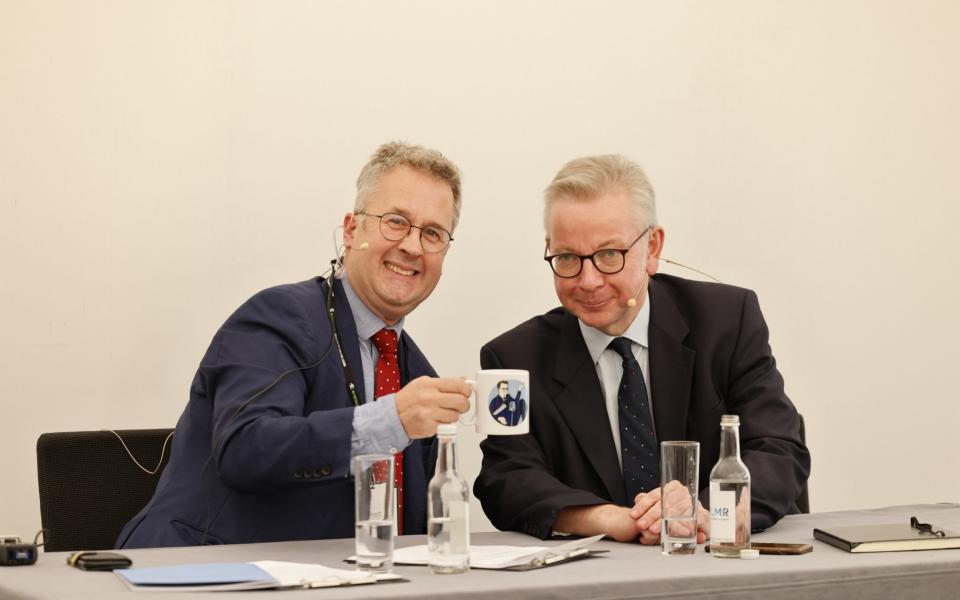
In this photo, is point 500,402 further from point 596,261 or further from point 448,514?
point 596,261

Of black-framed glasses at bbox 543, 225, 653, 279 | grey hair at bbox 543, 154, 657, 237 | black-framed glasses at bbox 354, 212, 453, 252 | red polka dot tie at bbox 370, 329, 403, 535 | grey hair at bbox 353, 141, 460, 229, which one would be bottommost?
red polka dot tie at bbox 370, 329, 403, 535

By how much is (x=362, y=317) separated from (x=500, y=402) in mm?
778

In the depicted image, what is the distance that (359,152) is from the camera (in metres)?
3.24

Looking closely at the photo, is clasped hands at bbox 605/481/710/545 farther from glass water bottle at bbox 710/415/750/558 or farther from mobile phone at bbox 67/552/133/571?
mobile phone at bbox 67/552/133/571

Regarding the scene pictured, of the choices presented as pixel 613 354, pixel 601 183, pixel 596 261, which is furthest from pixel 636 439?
pixel 601 183

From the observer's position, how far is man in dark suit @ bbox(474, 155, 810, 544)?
2.40m

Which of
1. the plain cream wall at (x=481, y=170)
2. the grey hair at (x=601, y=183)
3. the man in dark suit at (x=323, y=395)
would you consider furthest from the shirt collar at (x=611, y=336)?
the plain cream wall at (x=481, y=170)

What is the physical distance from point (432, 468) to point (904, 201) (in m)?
2.21

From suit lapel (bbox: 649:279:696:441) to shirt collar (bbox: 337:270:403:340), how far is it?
24.5 inches

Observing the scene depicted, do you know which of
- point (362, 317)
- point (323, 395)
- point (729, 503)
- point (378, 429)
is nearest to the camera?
point (729, 503)

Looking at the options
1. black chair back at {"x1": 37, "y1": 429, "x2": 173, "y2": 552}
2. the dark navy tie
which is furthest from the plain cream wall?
the dark navy tie

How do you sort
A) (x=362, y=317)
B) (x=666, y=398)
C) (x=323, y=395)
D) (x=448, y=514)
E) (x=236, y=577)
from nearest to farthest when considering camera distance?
1. (x=236, y=577)
2. (x=448, y=514)
3. (x=323, y=395)
4. (x=666, y=398)
5. (x=362, y=317)

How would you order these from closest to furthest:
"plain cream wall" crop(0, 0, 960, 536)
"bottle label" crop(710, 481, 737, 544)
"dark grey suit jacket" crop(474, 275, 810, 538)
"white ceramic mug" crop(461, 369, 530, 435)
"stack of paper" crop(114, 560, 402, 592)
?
"stack of paper" crop(114, 560, 402, 592)
"bottle label" crop(710, 481, 737, 544)
"white ceramic mug" crop(461, 369, 530, 435)
"dark grey suit jacket" crop(474, 275, 810, 538)
"plain cream wall" crop(0, 0, 960, 536)

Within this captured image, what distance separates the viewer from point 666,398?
8.02 feet
